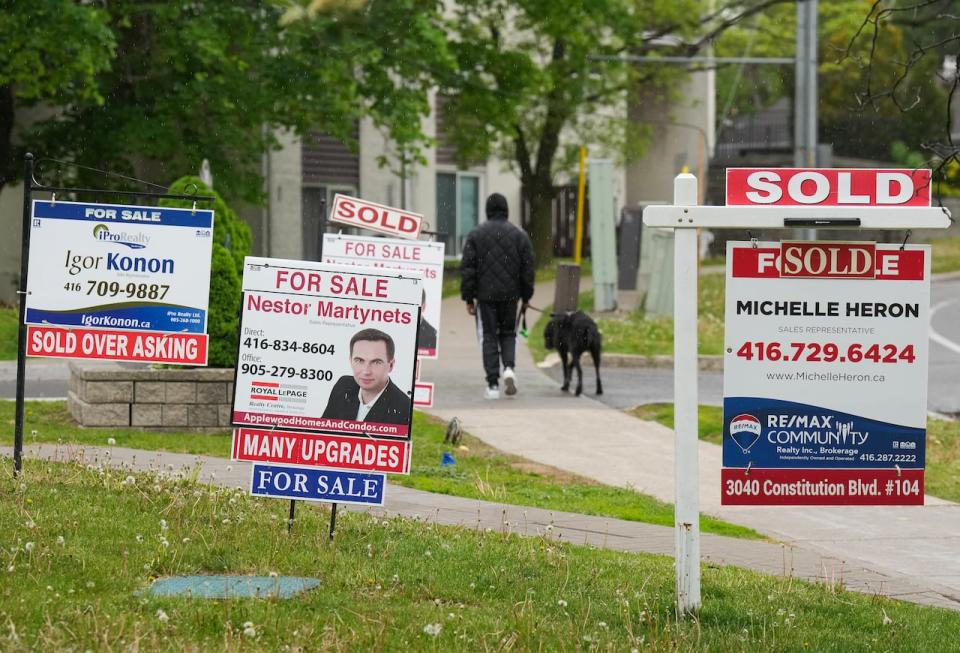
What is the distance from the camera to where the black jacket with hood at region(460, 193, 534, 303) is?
15.2m

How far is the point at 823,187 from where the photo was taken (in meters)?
6.16

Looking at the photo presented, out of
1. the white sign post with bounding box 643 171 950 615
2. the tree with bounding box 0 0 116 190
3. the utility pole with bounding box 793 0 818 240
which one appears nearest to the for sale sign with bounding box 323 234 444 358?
the white sign post with bounding box 643 171 950 615

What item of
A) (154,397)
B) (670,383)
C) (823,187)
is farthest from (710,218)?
(670,383)

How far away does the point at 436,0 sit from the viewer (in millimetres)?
25031

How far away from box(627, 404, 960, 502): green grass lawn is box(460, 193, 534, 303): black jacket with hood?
1.84 metres

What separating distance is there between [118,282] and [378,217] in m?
4.63

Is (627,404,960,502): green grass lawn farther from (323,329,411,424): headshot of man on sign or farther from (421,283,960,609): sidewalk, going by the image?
(323,329,411,424): headshot of man on sign

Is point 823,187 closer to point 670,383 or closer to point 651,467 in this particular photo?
point 651,467

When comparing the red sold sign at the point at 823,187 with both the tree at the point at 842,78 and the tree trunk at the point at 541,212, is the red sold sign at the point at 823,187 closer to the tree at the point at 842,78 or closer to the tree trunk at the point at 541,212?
the tree trunk at the point at 541,212

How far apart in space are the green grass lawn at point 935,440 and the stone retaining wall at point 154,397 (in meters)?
4.31

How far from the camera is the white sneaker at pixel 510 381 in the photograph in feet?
50.8

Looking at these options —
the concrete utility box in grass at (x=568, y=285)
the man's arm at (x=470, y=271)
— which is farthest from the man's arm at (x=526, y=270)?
the concrete utility box in grass at (x=568, y=285)

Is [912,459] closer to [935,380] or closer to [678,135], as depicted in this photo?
[935,380]

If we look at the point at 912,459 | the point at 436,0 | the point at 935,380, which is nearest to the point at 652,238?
the point at 436,0
